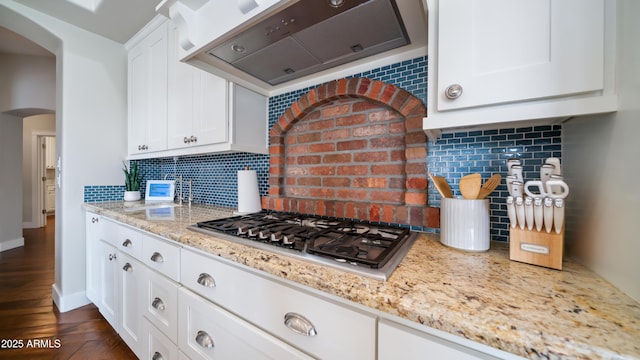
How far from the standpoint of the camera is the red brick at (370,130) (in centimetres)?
116

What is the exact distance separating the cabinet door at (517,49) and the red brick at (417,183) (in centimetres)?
40

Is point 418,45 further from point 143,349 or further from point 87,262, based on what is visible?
point 87,262

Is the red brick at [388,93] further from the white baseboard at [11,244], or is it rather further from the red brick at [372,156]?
the white baseboard at [11,244]

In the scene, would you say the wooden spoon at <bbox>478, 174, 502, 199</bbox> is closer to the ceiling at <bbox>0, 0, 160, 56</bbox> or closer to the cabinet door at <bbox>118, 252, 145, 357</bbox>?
the cabinet door at <bbox>118, 252, 145, 357</bbox>

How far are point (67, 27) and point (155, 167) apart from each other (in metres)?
1.36

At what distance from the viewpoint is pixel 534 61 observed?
59 cm

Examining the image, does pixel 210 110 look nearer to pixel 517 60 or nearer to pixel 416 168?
pixel 416 168

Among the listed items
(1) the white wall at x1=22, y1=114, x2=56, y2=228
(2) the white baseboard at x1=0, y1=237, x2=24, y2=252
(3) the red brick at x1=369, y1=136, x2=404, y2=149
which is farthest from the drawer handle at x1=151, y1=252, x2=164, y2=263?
(1) the white wall at x1=22, y1=114, x2=56, y2=228

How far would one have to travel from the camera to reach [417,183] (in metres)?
1.02

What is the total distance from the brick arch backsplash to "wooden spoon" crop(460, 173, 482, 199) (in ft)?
0.67

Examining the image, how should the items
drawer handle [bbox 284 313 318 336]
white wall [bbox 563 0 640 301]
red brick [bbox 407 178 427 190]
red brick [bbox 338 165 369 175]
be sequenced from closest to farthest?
white wall [bbox 563 0 640 301]
drawer handle [bbox 284 313 318 336]
red brick [bbox 407 178 427 190]
red brick [bbox 338 165 369 175]

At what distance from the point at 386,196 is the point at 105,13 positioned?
263cm

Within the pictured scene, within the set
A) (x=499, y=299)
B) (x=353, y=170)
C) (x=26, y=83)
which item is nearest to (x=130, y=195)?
(x=353, y=170)

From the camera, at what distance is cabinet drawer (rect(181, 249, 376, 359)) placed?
53cm
